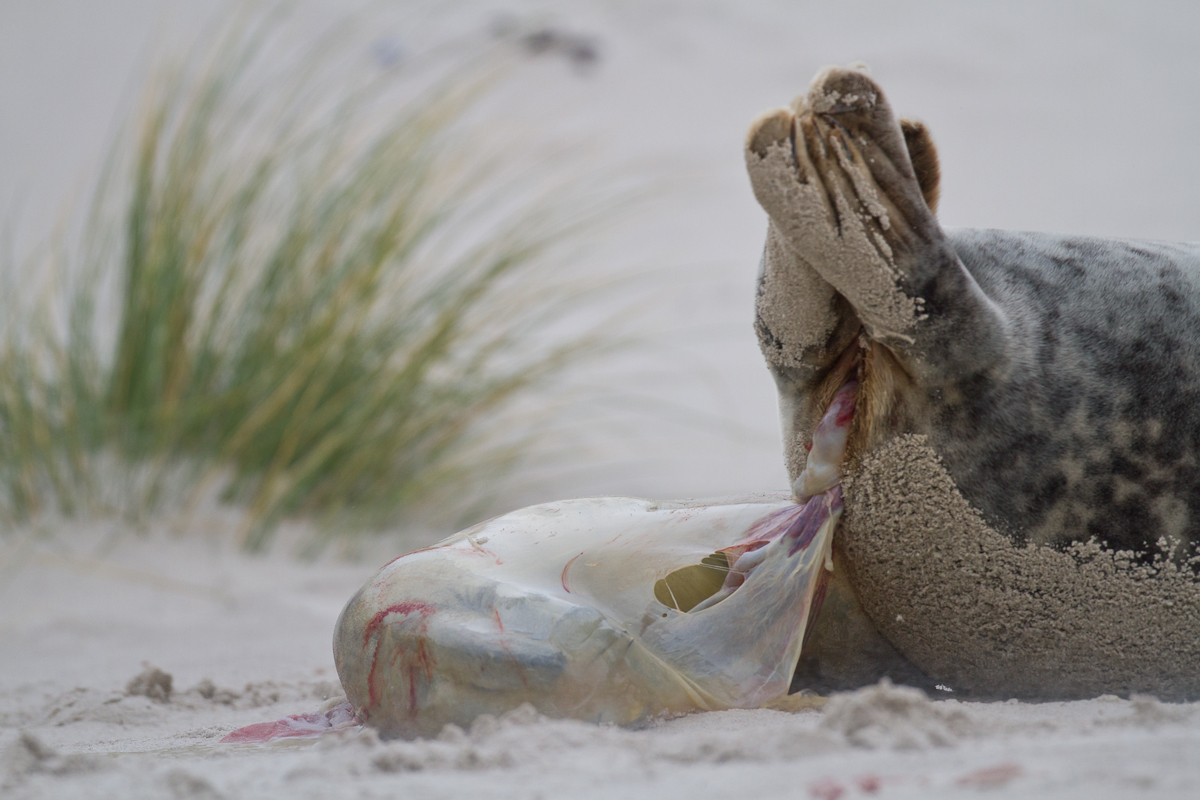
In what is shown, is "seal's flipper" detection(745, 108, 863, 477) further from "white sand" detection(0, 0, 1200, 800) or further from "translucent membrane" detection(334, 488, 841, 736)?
"white sand" detection(0, 0, 1200, 800)

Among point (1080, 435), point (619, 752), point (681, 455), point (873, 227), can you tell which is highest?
point (873, 227)

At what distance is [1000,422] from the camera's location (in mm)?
903

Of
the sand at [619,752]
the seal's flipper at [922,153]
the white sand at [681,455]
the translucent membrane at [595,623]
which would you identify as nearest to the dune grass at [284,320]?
the white sand at [681,455]

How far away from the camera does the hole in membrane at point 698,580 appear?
100cm

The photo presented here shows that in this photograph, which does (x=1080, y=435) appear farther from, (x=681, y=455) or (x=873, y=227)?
(x=681, y=455)

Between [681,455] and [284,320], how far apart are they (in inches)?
68.5

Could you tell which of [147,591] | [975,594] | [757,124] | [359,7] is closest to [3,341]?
[147,591]

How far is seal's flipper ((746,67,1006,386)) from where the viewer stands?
0.86m

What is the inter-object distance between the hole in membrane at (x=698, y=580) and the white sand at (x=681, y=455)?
14 centimetres

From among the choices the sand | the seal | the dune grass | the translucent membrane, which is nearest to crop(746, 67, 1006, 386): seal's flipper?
the seal

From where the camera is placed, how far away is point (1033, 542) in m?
0.90

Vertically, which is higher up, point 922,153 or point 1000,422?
point 922,153

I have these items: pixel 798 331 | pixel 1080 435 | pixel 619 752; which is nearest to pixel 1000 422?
pixel 1080 435

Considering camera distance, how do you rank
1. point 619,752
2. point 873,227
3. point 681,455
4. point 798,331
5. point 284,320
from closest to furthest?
point 619,752, point 873,227, point 798,331, point 284,320, point 681,455
